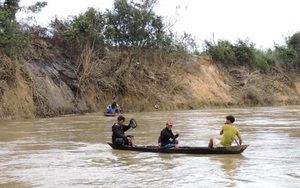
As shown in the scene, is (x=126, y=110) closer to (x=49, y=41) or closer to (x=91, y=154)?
(x=49, y=41)

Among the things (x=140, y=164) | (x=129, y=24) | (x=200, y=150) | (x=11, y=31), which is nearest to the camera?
(x=140, y=164)

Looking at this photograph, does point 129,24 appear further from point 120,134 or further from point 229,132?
point 229,132

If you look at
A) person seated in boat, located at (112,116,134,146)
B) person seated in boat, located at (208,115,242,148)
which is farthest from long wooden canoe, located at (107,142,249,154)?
person seated in boat, located at (112,116,134,146)

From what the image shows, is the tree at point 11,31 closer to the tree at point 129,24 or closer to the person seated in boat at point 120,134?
the tree at point 129,24

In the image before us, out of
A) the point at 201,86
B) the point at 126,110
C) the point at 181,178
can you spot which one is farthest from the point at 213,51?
the point at 181,178

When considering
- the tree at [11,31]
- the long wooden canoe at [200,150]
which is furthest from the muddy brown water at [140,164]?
the tree at [11,31]

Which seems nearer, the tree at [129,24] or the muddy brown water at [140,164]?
the muddy brown water at [140,164]

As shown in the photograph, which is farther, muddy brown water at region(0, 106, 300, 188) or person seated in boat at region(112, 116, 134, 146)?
person seated in boat at region(112, 116, 134, 146)

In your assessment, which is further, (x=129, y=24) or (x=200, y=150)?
(x=129, y=24)

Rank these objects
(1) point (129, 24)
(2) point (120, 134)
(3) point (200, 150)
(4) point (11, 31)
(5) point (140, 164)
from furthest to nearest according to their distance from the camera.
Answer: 1. (1) point (129, 24)
2. (4) point (11, 31)
3. (2) point (120, 134)
4. (3) point (200, 150)
5. (5) point (140, 164)

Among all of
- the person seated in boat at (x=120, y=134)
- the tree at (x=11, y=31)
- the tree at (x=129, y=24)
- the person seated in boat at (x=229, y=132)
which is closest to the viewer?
the person seated in boat at (x=229, y=132)

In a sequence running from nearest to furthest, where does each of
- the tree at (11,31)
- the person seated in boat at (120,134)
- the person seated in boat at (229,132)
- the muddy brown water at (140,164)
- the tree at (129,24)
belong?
the muddy brown water at (140,164), the person seated in boat at (229,132), the person seated in boat at (120,134), the tree at (11,31), the tree at (129,24)

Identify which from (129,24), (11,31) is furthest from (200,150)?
(129,24)

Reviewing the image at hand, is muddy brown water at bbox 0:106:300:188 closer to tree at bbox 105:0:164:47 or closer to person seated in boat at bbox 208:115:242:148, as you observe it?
person seated in boat at bbox 208:115:242:148
